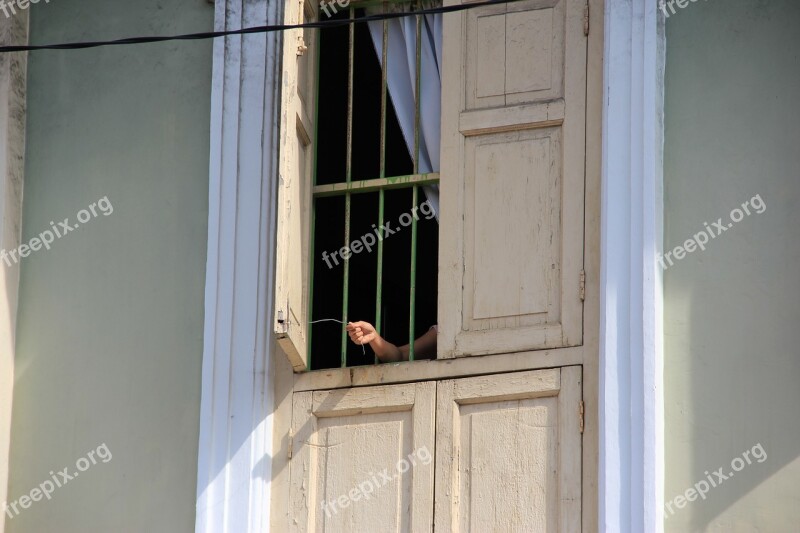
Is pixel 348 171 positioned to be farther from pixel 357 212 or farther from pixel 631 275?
pixel 631 275

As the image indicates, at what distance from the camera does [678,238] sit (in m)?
7.60

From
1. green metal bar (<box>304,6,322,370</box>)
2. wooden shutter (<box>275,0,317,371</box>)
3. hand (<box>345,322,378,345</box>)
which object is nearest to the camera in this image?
wooden shutter (<box>275,0,317,371</box>)

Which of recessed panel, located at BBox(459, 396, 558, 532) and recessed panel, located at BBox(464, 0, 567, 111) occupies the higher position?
recessed panel, located at BBox(464, 0, 567, 111)

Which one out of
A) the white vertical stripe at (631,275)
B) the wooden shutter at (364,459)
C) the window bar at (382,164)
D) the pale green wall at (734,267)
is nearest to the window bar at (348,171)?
the window bar at (382,164)

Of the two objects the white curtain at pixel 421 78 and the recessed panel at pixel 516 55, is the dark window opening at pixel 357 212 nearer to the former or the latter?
the white curtain at pixel 421 78

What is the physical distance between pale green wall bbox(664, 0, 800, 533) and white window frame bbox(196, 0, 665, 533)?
0.09 metres

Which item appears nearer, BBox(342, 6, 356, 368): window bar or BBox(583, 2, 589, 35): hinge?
BBox(583, 2, 589, 35): hinge

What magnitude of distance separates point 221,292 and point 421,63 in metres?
1.42

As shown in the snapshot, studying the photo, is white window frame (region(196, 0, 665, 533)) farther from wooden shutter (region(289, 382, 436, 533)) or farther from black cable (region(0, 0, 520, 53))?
black cable (region(0, 0, 520, 53))

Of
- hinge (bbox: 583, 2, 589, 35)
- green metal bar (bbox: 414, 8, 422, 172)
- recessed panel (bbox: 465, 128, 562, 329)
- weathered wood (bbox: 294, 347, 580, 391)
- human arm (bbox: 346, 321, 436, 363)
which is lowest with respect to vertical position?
weathered wood (bbox: 294, 347, 580, 391)

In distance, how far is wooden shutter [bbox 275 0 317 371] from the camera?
7684mm

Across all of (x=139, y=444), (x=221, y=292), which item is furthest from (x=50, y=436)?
(x=221, y=292)

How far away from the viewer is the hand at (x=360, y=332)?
7941 millimetres

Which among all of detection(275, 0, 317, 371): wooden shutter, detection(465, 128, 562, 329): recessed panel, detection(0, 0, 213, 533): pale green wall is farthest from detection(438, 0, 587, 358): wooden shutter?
detection(0, 0, 213, 533): pale green wall
